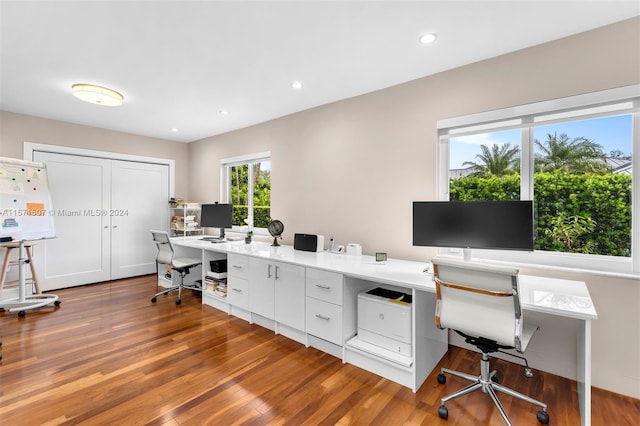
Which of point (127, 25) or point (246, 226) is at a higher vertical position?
point (127, 25)

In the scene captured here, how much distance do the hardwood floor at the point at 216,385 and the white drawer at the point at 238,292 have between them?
0.29 meters

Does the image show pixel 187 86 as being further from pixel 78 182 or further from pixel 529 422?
pixel 529 422

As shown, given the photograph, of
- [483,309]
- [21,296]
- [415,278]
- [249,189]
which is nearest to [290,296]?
[415,278]

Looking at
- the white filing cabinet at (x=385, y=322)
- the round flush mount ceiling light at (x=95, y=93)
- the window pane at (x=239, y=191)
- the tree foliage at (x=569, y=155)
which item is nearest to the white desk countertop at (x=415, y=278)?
the white filing cabinet at (x=385, y=322)

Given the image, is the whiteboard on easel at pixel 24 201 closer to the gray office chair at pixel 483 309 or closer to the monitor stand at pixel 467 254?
the gray office chair at pixel 483 309

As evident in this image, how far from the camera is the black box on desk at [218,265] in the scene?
12.4ft

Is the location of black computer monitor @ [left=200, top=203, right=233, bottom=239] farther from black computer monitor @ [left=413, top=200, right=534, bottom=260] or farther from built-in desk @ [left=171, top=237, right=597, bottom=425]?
black computer monitor @ [left=413, top=200, right=534, bottom=260]

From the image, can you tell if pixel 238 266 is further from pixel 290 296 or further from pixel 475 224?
pixel 475 224

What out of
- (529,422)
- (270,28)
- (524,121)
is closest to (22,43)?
(270,28)

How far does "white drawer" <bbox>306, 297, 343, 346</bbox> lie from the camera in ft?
8.10

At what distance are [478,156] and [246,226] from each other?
3515mm

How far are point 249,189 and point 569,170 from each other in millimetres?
3953

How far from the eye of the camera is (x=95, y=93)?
3.09m

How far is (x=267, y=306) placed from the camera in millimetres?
3031
